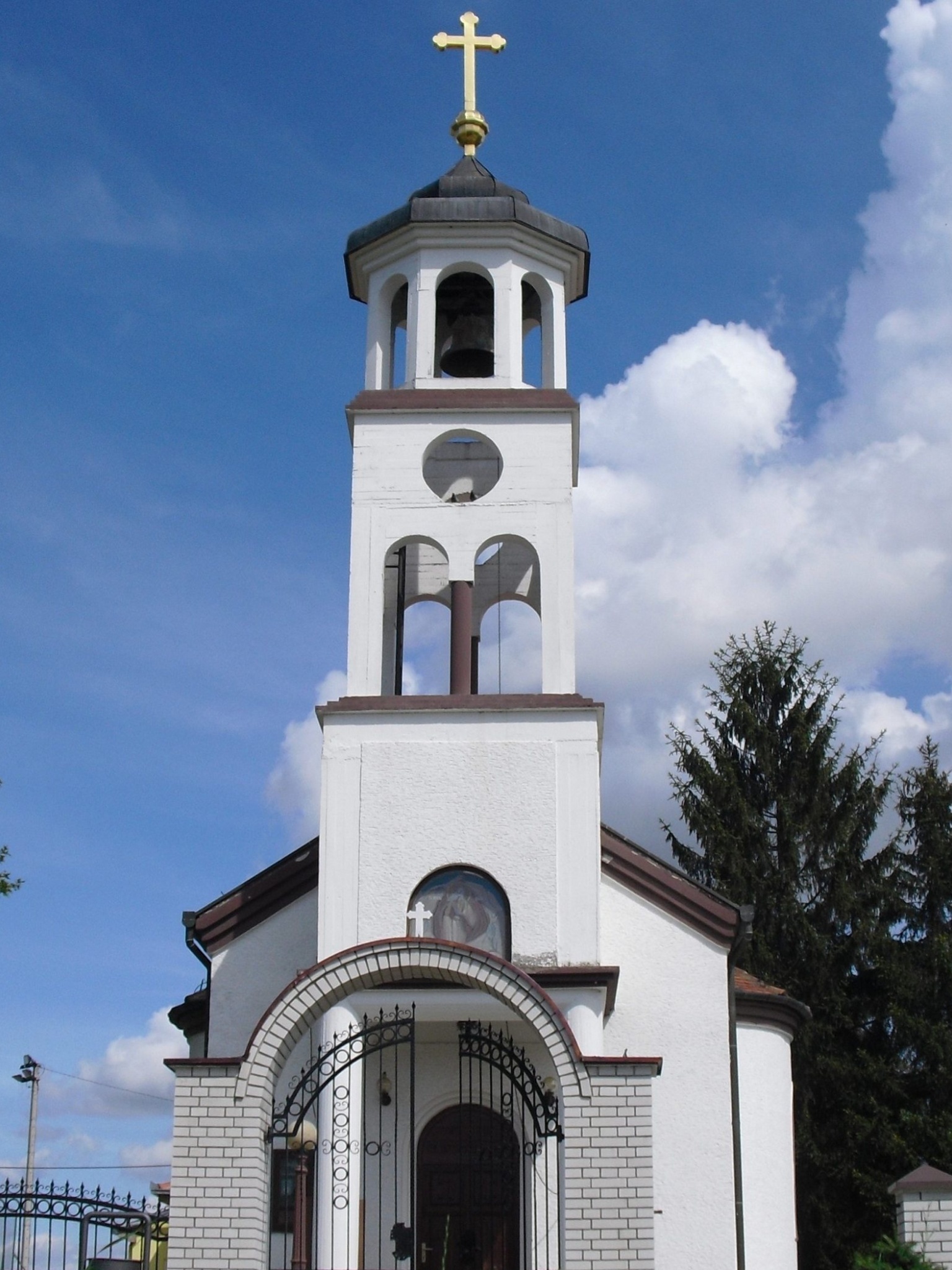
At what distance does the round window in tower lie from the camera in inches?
696

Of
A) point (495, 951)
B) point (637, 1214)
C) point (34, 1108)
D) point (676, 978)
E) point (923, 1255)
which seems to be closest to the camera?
point (637, 1214)

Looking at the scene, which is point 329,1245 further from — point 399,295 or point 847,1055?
point 847,1055

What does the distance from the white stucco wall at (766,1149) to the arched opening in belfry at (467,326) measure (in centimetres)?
768

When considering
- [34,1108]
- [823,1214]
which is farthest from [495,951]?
[34,1108]

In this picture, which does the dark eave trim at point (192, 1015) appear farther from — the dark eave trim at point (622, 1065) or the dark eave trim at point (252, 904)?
the dark eave trim at point (622, 1065)

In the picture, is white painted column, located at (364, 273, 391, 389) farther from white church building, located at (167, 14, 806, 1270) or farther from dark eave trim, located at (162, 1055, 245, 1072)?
dark eave trim, located at (162, 1055, 245, 1072)

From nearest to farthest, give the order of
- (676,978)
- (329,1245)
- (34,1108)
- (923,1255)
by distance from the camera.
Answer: (923,1255)
(329,1245)
(676,978)
(34,1108)

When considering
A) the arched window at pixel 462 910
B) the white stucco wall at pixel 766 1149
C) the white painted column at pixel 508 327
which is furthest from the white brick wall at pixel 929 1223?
the white painted column at pixel 508 327

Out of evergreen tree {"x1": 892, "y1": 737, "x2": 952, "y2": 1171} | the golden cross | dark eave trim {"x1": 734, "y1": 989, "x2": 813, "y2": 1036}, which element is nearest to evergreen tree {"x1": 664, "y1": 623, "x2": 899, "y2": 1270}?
evergreen tree {"x1": 892, "y1": 737, "x2": 952, "y2": 1171}

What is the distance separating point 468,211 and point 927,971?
49.7 feet

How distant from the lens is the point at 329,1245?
13219mm

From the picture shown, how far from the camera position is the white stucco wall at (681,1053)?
15008mm

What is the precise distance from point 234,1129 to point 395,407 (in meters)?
8.36

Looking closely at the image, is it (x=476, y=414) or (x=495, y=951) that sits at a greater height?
(x=476, y=414)
